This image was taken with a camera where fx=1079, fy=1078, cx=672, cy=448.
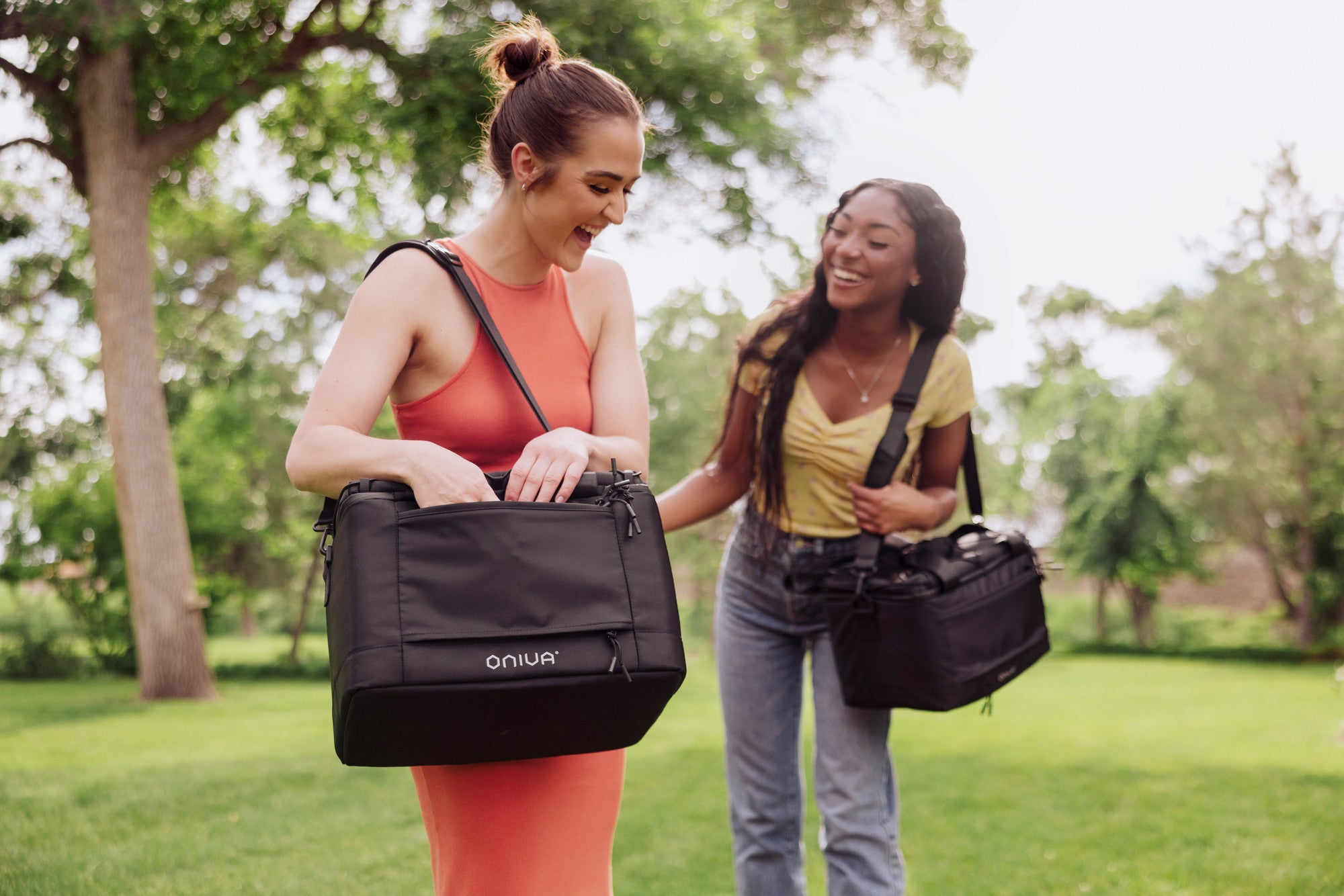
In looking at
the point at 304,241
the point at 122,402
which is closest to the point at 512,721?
the point at 122,402

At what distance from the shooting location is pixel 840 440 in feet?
9.53

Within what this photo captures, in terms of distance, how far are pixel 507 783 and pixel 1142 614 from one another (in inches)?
1410

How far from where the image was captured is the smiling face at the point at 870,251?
9.38 feet

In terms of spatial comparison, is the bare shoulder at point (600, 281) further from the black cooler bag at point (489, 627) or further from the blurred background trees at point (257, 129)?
the blurred background trees at point (257, 129)

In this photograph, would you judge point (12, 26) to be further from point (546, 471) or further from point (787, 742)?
point (546, 471)

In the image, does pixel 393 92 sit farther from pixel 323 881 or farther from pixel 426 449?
pixel 426 449

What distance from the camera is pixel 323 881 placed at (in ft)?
16.4

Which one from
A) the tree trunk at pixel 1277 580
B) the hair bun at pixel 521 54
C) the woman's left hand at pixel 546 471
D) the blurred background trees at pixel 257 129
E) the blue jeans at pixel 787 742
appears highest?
the blurred background trees at pixel 257 129

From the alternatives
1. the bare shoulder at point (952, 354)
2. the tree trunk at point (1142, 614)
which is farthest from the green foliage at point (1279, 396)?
the bare shoulder at point (952, 354)

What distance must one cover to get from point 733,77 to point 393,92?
13.5 feet

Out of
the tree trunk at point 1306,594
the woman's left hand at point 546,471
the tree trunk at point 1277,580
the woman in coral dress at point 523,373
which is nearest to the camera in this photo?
the woman's left hand at point 546,471

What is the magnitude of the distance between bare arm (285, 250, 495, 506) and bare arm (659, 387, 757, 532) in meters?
1.32

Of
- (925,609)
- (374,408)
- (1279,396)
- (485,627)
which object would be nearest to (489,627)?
(485,627)

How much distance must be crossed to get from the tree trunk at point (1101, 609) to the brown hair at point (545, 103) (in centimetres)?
3474
